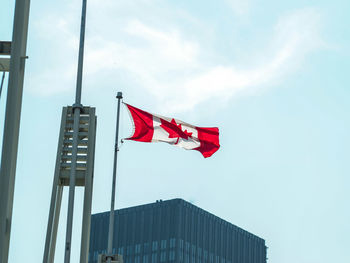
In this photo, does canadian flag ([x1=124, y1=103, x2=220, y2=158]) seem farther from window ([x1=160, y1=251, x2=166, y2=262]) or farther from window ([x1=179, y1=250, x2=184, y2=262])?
window ([x1=160, y1=251, x2=166, y2=262])

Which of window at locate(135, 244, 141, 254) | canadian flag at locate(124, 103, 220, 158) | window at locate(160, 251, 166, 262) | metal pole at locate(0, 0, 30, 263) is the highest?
window at locate(135, 244, 141, 254)

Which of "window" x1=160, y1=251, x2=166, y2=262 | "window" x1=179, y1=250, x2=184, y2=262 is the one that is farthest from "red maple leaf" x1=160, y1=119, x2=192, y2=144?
"window" x1=160, y1=251, x2=166, y2=262

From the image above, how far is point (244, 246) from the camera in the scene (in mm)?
156125

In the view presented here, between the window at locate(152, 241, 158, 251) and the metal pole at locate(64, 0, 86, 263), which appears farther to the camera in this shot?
the window at locate(152, 241, 158, 251)

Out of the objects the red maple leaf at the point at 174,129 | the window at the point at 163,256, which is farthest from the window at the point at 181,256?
the red maple leaf at the point at 174,129

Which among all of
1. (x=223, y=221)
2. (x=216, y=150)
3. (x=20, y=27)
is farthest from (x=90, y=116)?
(x=223, y=221)

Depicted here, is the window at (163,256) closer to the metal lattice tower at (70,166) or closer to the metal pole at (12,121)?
the metal lattice tower at (70,166)

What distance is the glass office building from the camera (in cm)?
14075

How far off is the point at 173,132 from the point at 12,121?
15476mm

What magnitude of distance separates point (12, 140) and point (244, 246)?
142 meters

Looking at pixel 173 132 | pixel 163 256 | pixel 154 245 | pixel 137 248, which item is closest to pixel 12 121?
pixel 173 132

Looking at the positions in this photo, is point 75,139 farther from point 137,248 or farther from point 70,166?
point 137,248

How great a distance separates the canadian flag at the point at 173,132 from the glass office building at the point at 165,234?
10786 centimetres

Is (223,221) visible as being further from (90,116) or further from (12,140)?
(12,140)
